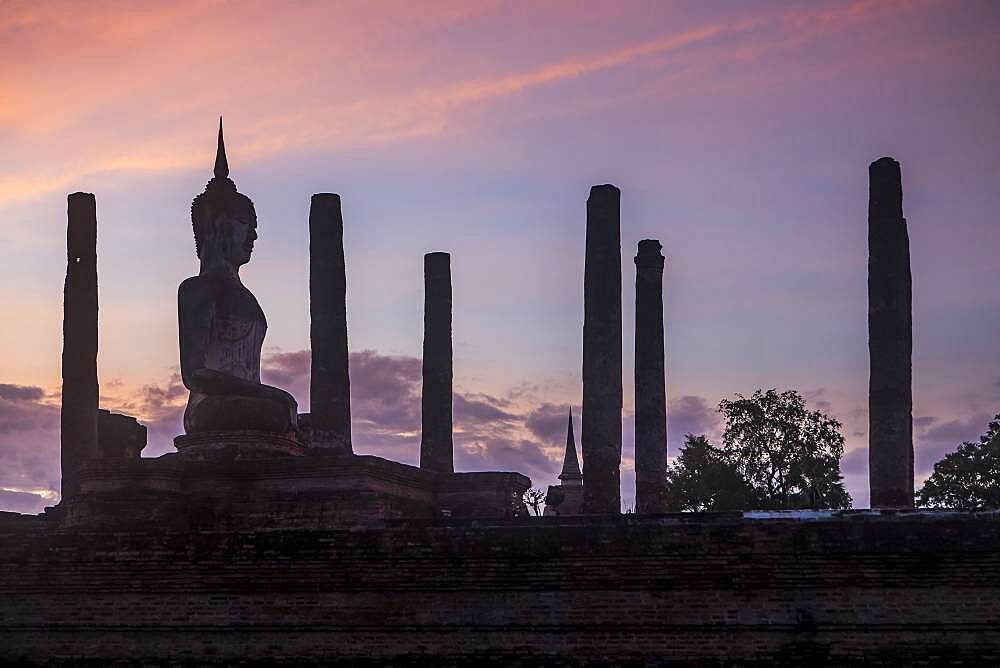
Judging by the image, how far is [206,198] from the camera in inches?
846

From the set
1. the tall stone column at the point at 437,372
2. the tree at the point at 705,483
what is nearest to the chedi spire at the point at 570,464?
the tree at the point at 705,483

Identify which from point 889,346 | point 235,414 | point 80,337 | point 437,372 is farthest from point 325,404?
point 889,346

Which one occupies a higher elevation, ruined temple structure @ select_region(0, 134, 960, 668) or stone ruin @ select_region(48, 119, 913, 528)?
stone ruin @ select_region(48, 119, 913, 528)

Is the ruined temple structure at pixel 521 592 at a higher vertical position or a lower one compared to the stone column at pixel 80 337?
lower

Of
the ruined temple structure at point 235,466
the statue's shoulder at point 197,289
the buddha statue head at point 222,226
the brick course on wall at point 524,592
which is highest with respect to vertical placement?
the buddha statue head at point 222,226

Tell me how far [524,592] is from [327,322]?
47.2 feet

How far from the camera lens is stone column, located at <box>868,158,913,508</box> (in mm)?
22688

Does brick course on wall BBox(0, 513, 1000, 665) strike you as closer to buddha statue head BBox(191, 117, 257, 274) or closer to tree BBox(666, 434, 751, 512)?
buddha statue head BBox(191, 117, 257, 274)

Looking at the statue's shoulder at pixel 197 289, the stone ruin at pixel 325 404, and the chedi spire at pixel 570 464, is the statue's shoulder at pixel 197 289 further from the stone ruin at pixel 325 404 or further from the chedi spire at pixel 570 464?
the chedi spire at pixel 570 464

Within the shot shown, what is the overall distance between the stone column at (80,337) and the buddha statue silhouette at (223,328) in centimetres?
748

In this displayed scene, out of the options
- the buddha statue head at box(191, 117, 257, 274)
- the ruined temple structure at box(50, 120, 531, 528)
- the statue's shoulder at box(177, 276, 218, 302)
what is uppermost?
the buddha statue head at box(191, 117, 257, 274)

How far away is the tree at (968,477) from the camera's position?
40.7 m

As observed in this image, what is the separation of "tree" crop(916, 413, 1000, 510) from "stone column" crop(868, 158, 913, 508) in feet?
60.1

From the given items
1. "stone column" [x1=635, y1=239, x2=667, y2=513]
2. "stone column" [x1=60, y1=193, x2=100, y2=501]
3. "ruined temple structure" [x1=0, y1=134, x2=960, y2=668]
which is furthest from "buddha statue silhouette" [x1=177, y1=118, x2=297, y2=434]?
"stone column" [x1=635, y1=239, x2=667, y2=513]
